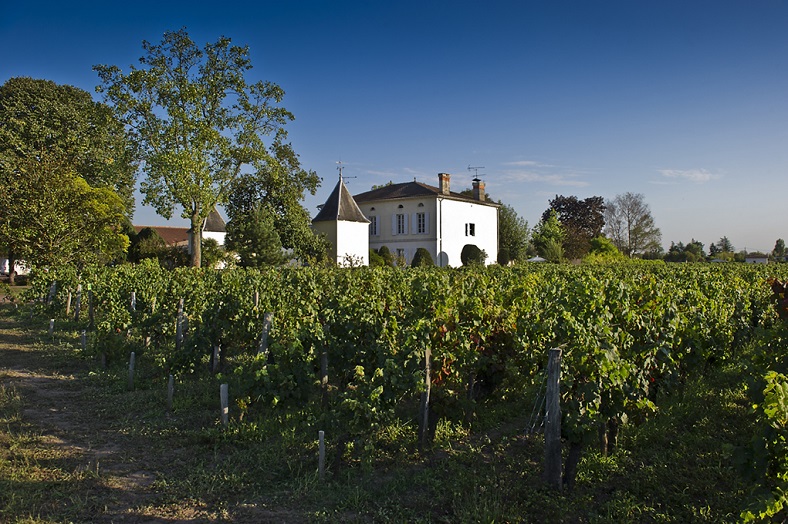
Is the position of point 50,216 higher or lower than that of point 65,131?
lower

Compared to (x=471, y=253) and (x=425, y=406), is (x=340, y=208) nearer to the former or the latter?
(x=471, y=253)

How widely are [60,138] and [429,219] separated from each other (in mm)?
23545

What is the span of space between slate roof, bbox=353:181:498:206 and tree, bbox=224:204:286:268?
488 inches

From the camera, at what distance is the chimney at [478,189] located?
1722 inches

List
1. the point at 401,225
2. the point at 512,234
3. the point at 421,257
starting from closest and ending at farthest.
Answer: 1. the point at 421,257
2. the point at 401,225
3. the point at 512,234

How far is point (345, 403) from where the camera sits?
4723mm

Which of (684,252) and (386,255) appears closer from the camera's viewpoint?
(386,255)

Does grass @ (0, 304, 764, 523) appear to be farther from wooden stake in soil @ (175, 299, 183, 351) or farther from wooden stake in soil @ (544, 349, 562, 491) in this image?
wooden stake in soil @ (175, 299, 183, 351)

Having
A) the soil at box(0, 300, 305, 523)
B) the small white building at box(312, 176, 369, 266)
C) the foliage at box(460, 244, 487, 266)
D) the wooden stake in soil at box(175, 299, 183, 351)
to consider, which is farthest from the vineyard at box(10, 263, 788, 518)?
the foliage at box(460, 244, 487, 266)

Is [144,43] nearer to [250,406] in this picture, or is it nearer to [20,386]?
[20,386]

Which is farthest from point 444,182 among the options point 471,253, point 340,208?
point 340,208

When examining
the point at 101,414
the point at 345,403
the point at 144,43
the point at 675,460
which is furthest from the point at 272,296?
the point at 144,43

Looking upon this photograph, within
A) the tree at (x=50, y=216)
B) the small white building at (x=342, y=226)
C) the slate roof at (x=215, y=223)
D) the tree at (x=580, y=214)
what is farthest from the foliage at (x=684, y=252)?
the tree at (x=50, y=216)

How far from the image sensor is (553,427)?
435 cm
